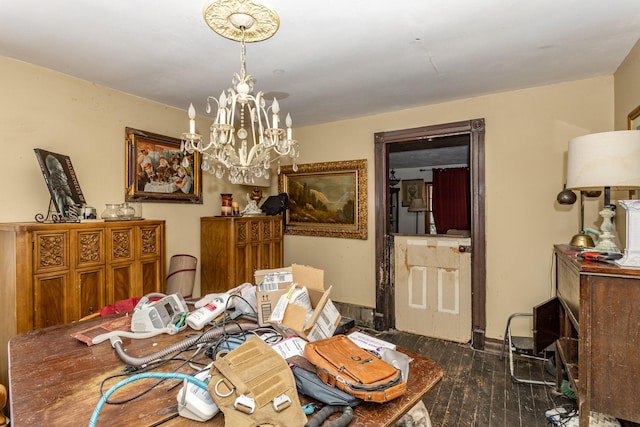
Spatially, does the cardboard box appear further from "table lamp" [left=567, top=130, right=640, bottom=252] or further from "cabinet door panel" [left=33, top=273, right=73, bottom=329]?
"table lamp" [left=567, top=130, right=640, bottom=252]

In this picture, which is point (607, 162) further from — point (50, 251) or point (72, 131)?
point (72, 131)

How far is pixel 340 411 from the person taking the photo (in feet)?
3.27

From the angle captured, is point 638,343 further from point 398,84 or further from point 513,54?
point 398,84

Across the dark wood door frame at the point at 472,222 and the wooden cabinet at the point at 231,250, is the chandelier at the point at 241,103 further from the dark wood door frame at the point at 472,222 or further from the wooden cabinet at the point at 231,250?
the dark wood door frame at the point at 472,222

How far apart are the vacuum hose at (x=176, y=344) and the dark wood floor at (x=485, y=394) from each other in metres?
1.14

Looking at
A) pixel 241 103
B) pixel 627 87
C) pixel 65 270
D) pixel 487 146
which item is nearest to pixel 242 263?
pixel 65 270

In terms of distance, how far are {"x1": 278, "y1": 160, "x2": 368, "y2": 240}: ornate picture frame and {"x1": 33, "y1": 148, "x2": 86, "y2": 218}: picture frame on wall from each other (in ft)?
8.05

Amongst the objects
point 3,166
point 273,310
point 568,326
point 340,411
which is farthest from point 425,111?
point 3,166

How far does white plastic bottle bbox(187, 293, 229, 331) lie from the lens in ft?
5.49

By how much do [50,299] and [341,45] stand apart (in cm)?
256

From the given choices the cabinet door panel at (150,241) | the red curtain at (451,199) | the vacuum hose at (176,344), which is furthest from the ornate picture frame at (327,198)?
the red curtain at (451,199)

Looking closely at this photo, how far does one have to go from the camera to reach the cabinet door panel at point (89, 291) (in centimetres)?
234

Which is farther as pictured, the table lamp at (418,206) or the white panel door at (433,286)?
the table lamp at (418,206)

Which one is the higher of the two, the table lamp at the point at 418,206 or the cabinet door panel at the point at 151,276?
the table lamp at the point at 418,206
